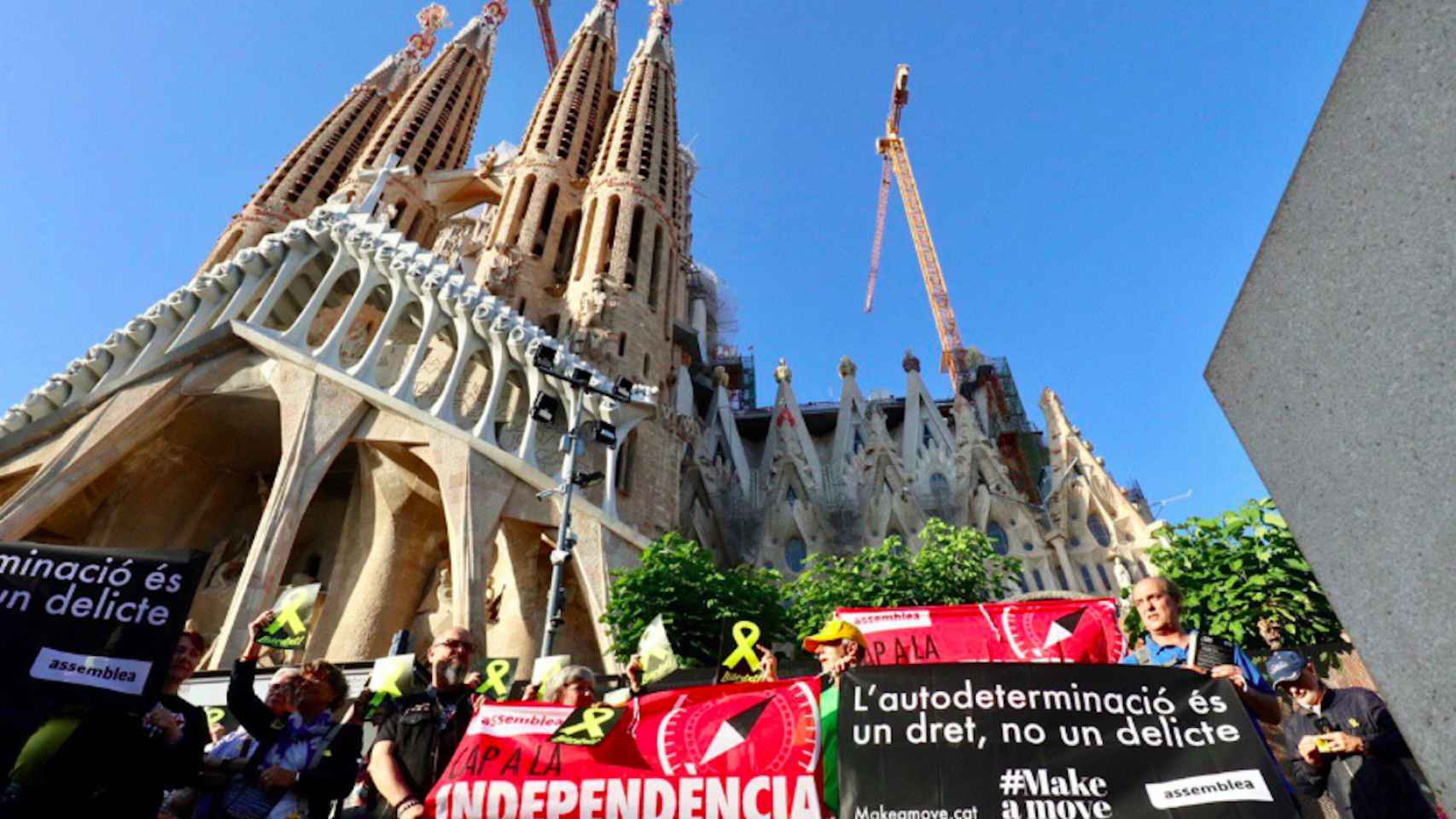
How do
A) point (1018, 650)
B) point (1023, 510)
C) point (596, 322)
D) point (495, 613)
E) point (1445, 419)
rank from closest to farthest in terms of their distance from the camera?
point (1445, 419) < point (1018, 650) < point (495, 613) < point (596, 322) < point (1023, 510)

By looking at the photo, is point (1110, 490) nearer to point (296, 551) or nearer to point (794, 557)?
point (794, 557)

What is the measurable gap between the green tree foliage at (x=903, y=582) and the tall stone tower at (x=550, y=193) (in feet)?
46.3

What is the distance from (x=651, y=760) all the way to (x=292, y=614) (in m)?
2.51

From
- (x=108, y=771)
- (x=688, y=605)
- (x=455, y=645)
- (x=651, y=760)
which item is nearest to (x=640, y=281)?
(x=688, y=605)

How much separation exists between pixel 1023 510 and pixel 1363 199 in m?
28.2

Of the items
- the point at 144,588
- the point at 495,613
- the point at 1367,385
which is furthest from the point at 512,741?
the point at 495,613

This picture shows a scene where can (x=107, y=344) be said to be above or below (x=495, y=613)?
above

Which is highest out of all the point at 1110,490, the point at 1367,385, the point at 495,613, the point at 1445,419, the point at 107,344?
the point at 1110,490

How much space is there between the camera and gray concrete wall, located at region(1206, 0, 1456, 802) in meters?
1.44

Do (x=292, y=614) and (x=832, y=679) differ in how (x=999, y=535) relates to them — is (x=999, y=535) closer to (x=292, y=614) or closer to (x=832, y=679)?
(x=832, y=679)

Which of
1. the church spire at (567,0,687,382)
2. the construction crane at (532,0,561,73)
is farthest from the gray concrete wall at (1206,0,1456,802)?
the construction crane at (532,0,561,73)

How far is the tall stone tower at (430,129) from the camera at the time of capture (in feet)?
107

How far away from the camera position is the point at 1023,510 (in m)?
28.0

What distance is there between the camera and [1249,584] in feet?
27.9
